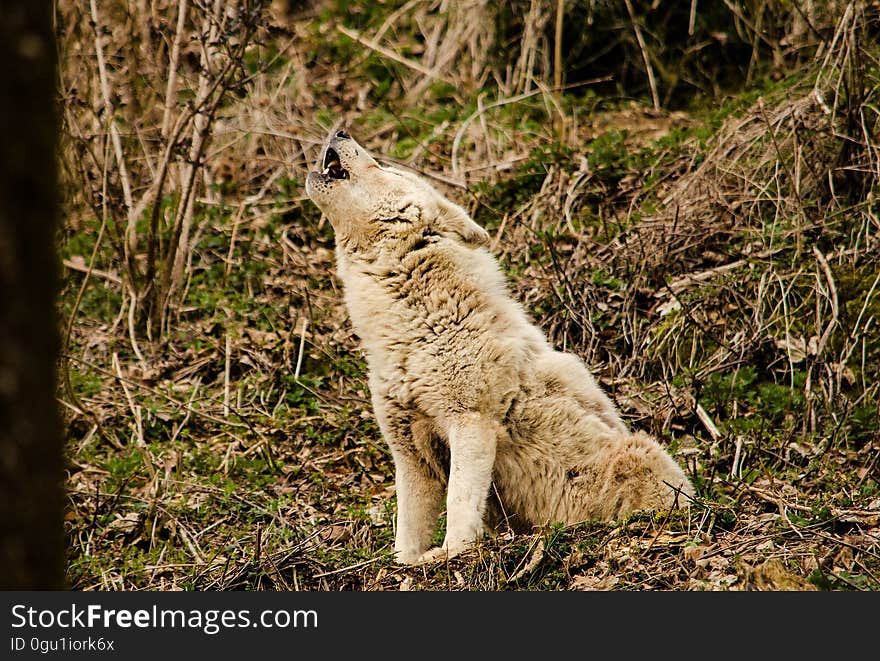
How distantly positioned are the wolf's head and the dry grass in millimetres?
1610

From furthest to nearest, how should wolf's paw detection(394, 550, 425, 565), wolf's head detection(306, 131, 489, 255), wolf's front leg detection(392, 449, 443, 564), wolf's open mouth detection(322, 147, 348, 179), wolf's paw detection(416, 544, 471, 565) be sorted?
wolf's open mouth detection(322, 147, 348, 179) → wolf's head detection(306, 131, 489, 255) → wolf's front leg detection(392, 449, 443, 564) → wolf's paw detection(394, 550, 425, 565) → wolf's paw detection(416, 544, 471, 565)

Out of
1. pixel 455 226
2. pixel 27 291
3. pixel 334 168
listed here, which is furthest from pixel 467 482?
pixel 27 291

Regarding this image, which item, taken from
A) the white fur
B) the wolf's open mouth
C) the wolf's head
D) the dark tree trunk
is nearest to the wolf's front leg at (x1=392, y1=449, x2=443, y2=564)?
the white fur

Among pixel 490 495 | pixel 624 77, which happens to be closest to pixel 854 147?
pixel 624 77

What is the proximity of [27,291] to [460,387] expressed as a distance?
294cm

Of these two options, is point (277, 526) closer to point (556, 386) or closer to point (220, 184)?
point (556, 386)

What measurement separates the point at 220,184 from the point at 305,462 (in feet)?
13.2

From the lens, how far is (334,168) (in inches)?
210

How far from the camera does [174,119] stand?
8188mm

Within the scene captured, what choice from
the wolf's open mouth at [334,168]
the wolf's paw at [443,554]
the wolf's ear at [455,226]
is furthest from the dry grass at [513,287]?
the wolf's open mouth at [334,168]

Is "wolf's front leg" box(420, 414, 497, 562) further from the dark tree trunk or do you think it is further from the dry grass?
the dark tree trunk

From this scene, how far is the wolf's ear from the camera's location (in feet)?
16.8

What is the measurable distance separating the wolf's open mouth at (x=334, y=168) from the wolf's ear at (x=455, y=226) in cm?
57

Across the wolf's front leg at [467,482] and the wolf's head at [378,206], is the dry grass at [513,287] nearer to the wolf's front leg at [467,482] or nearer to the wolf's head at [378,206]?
the wolf's front leg at [467,482]
